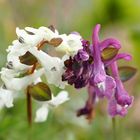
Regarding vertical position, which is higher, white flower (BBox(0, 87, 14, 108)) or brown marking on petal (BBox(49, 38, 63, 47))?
brown marking on petal (BBox(49, 38, 63, 47))

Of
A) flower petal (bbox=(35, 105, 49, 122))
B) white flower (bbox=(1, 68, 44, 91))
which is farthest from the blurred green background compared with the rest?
white flower (bbox=(1, 68, 44, 91))

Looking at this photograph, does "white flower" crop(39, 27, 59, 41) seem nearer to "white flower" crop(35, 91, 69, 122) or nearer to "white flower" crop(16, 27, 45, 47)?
"white flower" crop(16, 27, 45, 47)

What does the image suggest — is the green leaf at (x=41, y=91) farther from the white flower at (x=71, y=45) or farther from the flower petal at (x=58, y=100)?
the white flower at (x=71, y=45)

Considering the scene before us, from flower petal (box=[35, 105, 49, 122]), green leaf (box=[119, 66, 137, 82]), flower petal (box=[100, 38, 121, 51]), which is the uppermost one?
green leaf (box=[119, 66, 137, 82])

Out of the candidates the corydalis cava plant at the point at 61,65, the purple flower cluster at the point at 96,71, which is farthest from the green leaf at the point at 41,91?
the purple flower cluster at the point at 96,71

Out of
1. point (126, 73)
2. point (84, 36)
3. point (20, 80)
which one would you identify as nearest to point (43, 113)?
point (20, 80)

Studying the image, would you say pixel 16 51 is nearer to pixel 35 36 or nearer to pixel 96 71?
pixel 35 36

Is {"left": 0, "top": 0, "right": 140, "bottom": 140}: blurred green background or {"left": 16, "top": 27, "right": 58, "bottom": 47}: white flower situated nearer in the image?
{"left": 16, "top": 27, "right": 58, "bottom": 47}: white flower

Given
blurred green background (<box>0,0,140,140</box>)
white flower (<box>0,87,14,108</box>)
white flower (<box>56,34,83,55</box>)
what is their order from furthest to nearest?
1. blurred green background (<box>0,0,140,140</box>)
2. white flower (<box>0,87,14,108</box>)
3. white flower (<box>56,34,83,55</box>)

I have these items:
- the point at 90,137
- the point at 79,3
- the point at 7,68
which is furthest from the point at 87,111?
the point at 79,3

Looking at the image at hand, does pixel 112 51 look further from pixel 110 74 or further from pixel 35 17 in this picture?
pixel 35 17
